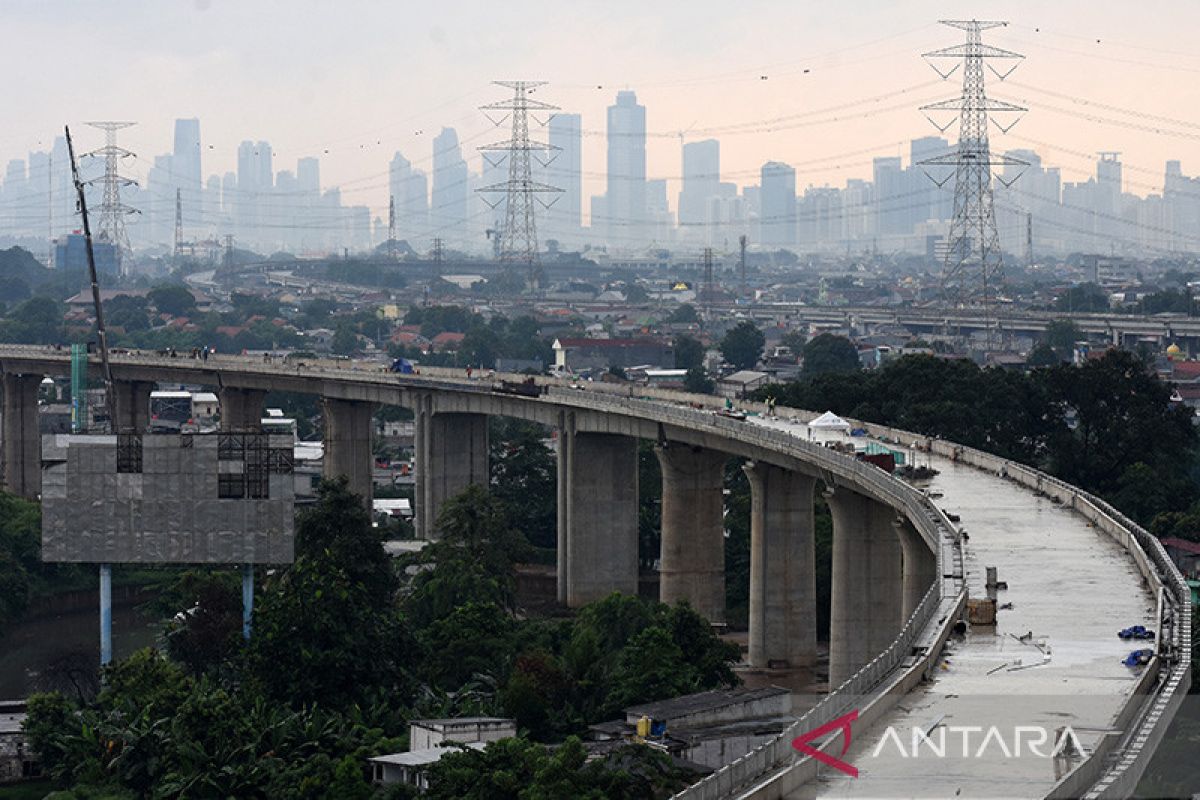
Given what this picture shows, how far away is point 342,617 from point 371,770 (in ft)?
30.8

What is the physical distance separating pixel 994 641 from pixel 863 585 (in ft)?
85.2

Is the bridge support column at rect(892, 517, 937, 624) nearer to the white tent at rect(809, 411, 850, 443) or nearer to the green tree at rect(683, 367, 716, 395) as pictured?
the white tent at rect(809, 411, 850, 443)

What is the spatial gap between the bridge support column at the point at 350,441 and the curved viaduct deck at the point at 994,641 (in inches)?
1172

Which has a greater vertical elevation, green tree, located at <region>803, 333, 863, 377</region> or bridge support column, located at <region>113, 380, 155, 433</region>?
green tree, located at <region>803, 333, 863, 377</region>

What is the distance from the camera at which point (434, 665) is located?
6162 cm

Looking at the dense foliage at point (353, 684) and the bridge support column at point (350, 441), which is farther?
the bridge support column at point (350, 441)

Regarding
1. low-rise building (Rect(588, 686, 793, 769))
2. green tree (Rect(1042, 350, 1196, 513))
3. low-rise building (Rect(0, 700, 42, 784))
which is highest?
green tree (Rect(1042, 350, 1196, 513))

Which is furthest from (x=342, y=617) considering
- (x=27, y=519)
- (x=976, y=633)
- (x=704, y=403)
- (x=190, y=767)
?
(x=27, y=519)

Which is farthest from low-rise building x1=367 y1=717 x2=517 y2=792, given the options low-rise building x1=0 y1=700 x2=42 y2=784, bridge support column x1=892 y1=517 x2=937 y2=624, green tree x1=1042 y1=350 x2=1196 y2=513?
green tree x1=1042 y1=350 x2=1196 y2=513

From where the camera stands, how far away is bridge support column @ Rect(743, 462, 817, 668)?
2864 inches

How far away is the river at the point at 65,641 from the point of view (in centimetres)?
6950

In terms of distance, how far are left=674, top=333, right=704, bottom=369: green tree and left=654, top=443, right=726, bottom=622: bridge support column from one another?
10612cm

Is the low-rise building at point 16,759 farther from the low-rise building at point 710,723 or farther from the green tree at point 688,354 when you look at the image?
the green tree at point 688,354

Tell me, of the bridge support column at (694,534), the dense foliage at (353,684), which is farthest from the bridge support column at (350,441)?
the dense foliage at (353,684)
